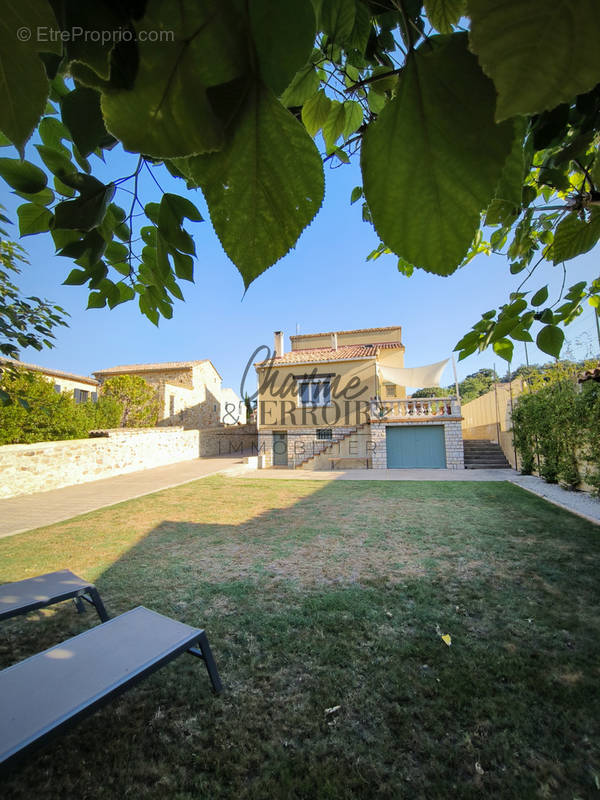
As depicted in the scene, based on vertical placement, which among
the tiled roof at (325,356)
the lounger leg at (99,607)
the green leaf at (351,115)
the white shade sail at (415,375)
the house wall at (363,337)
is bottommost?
the lounger leg at (99,607)

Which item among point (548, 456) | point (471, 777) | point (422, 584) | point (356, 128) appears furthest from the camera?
point (548, 456)

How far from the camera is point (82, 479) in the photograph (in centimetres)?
1112

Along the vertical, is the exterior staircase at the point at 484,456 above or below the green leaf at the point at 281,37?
below

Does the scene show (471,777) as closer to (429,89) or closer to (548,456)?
(429,89)

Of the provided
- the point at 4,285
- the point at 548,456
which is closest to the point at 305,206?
the point at 4,285

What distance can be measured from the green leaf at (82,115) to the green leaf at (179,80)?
0.27m

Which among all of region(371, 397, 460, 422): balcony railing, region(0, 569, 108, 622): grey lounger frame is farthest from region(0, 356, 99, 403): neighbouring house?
region(0, 569, 108, 622): grey lounger frame

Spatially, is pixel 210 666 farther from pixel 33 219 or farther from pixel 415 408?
pixel 415 408

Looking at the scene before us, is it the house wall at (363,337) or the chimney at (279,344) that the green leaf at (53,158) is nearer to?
the chimney at (279,344)

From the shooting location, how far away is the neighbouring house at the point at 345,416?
14.7 m

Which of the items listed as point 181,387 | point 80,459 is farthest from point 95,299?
point 181,387

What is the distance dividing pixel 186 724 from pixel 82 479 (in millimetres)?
10669

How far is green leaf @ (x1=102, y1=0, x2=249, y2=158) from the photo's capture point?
0.24 meters

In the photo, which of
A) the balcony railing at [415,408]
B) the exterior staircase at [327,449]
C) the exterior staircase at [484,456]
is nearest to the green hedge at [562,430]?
the exterior staircase at [484,456]
